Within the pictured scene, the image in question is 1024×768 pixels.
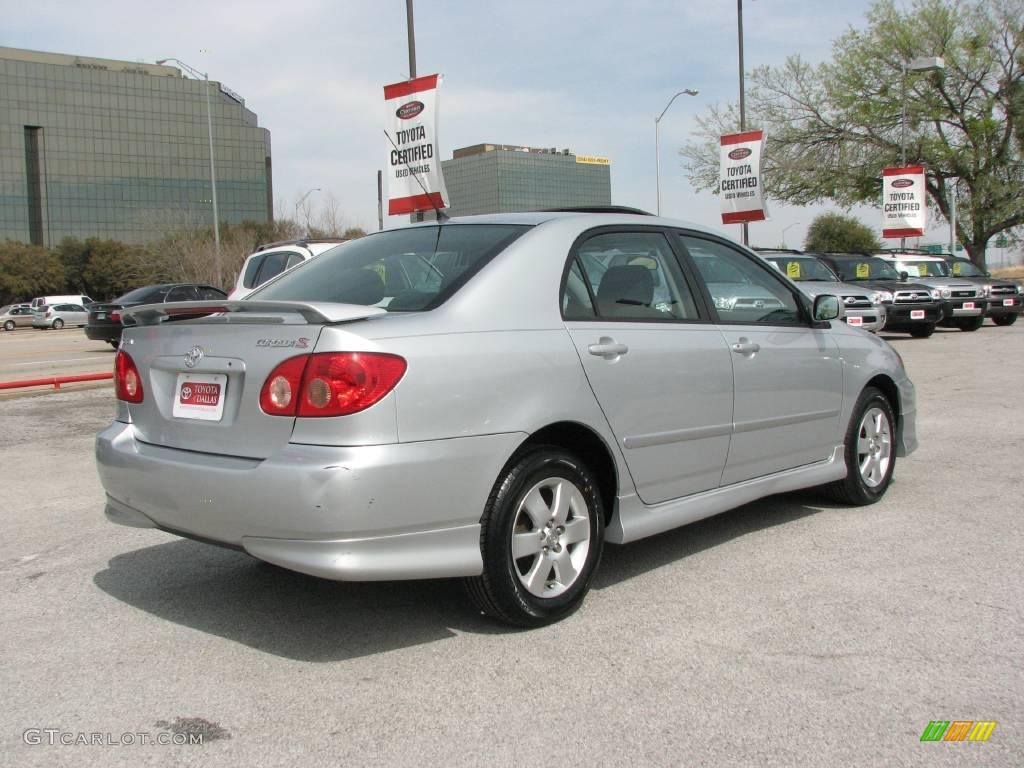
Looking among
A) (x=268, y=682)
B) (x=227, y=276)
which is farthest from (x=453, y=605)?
(x=227, y=276)

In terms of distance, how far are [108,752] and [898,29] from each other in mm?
41340

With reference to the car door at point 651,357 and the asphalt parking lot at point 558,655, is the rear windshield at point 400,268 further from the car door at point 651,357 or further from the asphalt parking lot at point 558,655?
the asphalt parking lot at point 558,655

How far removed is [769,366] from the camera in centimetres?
485

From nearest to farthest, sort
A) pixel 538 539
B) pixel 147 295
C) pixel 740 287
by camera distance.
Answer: pixel 538 539, pixel 740 287, pixel 147 295

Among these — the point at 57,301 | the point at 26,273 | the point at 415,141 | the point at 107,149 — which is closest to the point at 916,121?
the point at 415,141

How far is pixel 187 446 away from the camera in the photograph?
143 inches

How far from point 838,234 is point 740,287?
303 feet

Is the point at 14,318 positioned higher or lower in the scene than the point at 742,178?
lower

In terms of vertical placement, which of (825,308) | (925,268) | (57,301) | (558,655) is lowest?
(558,655)

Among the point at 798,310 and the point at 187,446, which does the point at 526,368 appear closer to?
the point at 187,446

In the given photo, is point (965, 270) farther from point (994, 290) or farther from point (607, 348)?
point (607, 348)

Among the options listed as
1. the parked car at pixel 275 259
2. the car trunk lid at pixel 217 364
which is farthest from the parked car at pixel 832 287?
the car trunk lid at pixel 217 364

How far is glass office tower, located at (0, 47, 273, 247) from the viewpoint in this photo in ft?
347

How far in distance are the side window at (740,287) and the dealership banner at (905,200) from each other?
81.5 ft
